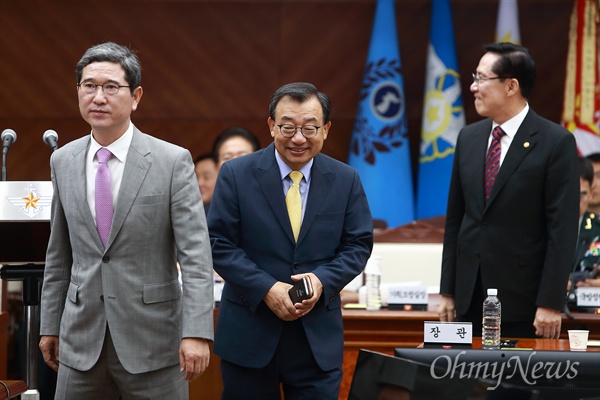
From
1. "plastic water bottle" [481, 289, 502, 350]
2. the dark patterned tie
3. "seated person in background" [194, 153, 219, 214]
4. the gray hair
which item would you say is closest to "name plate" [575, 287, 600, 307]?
the dark patterned tie

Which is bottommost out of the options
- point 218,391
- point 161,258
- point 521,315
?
point 218,391

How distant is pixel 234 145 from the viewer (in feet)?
16.8

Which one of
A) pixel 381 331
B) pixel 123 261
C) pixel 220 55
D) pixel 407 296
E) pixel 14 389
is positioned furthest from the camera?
pixel 220 55

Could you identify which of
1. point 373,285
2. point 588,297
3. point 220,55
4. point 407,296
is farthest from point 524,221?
point 220,55

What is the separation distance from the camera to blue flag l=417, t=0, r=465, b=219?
630 cm

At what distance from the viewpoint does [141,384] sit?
8.41ft

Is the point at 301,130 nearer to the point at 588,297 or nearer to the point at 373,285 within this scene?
the point at 373,285

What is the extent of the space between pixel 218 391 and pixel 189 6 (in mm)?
3410

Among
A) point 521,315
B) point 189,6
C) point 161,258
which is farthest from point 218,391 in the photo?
point 189,6

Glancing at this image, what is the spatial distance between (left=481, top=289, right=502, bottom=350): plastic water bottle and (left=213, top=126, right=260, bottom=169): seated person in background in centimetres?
212

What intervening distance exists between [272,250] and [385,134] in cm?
360

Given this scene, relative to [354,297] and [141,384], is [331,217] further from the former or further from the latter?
[354,297]

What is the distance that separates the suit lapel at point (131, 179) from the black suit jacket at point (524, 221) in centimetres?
148

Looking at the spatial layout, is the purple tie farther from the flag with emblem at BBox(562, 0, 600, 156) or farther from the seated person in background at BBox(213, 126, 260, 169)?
the flag with emblem at BBox(562, 0, 600, 156)
